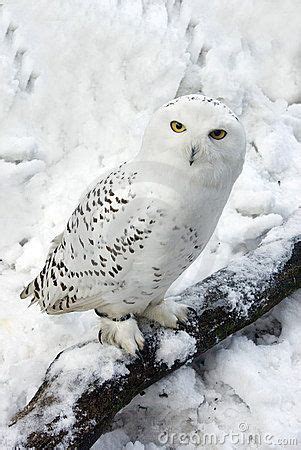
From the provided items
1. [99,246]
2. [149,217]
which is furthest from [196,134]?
[99,246]

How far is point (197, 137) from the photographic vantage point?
1.55 meters

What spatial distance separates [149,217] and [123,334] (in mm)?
486

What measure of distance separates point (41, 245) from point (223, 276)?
921mm

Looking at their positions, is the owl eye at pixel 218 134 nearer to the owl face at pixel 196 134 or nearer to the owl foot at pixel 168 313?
the owl face at pixel 196 134

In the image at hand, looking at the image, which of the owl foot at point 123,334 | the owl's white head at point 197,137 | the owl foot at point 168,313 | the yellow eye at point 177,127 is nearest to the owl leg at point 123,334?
the owl foot at point 123,334

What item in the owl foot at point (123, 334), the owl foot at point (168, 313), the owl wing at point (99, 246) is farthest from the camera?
the owl foot at point (168, 313)

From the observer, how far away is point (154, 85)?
10.7 ft

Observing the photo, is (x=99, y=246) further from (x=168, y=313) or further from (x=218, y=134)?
(x=218, y=134)

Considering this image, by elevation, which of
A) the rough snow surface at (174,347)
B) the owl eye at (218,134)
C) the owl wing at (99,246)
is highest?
the owl eye at (218,134)

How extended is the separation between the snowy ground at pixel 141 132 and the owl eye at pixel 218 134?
0.87 meters

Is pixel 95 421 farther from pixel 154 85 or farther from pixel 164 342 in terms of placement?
pixel 154 85

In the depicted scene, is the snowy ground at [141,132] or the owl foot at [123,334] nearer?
the owl foot at [123,334]

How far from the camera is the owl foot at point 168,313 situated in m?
2.03

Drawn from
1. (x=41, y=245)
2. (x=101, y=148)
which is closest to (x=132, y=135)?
(x=101, y=148)
